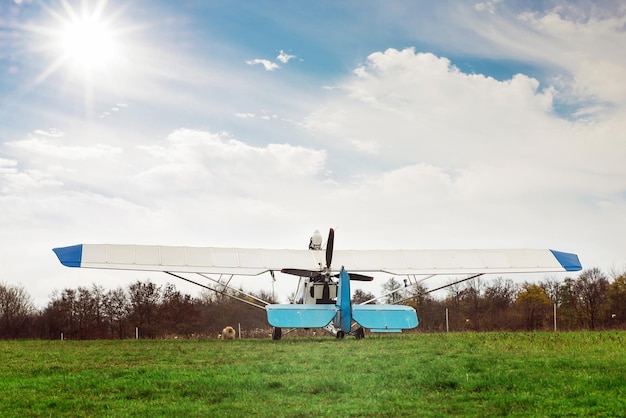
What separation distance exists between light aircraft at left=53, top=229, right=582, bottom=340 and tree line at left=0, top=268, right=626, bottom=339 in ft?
4.65

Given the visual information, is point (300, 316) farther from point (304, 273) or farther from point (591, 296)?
point (591, 296)

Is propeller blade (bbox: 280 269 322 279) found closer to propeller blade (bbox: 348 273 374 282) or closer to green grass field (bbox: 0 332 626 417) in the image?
propeller blade (bbox: 348 273 374 282)

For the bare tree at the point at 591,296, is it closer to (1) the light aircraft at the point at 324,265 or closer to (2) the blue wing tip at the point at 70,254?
→ (1) the light aircraft at the point at 324,265

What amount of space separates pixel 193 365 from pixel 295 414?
18.0 feet

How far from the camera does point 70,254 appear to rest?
21.7 m

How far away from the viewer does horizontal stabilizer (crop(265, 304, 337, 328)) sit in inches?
763

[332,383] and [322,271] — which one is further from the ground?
[322,271]

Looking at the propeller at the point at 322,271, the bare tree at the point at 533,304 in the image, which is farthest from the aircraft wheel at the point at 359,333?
the bare tree at the point at 533,304

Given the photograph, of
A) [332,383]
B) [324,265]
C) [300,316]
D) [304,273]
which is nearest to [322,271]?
[304,273]

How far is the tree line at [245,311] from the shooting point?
33.7 metres

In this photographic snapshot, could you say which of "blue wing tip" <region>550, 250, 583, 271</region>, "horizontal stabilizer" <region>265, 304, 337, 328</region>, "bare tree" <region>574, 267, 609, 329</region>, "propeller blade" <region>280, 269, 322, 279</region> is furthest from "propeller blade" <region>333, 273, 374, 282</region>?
"bare tree" <region>574, 267, 609, 329</region>

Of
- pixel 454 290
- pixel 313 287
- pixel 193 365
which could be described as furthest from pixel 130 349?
pixel 454 290

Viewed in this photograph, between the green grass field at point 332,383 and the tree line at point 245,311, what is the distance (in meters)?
11.3

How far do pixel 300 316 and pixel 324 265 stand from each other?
603 centimetres
